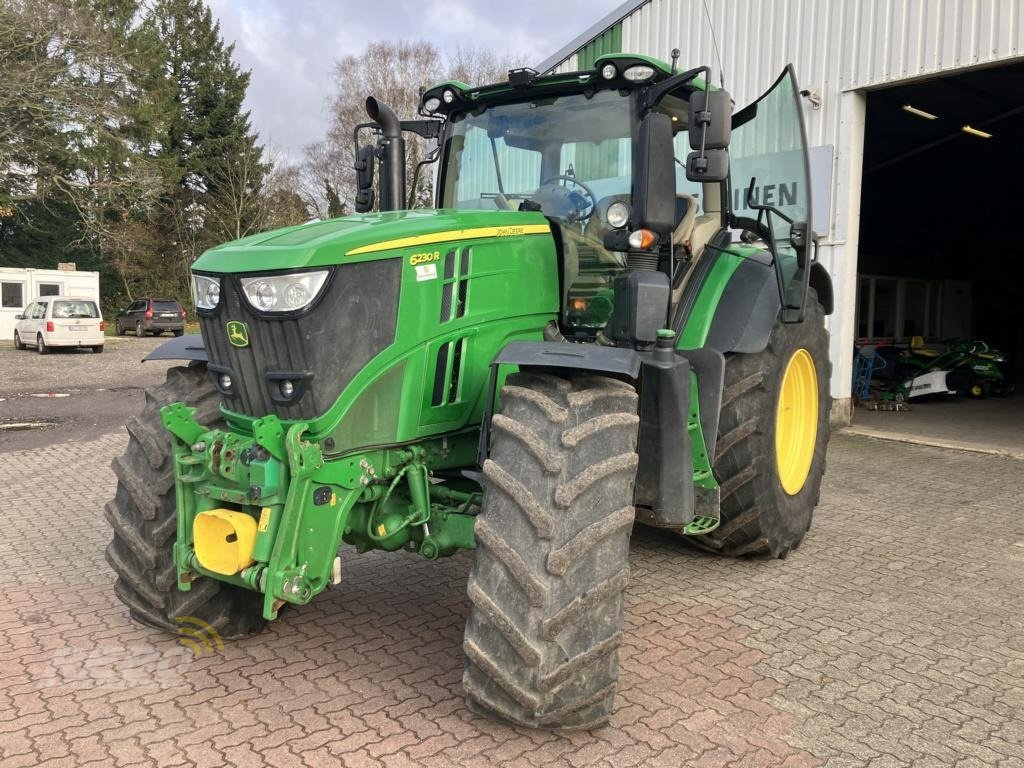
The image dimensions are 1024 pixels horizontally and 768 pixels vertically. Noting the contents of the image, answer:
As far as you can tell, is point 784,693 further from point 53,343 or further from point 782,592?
point 53,343

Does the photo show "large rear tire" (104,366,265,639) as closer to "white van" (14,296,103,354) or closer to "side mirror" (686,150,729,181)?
"side mirror" (686,150,729,181)

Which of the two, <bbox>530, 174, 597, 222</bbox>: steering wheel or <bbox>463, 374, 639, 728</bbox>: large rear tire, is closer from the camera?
<bbox>463, 374, 639, 728</bbox>: large rear tire

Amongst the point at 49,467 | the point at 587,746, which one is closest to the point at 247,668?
the point at 587,746

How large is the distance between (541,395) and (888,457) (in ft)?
22.3

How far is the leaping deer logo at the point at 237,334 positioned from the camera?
324 cm

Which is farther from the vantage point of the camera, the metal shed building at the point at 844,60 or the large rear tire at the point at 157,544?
the metal shed building at the point at 844,60

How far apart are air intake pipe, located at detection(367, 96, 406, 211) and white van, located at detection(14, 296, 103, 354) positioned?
801 inches

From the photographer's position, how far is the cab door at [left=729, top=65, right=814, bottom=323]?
177 inches

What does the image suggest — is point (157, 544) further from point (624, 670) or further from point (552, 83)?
point (552, 83)

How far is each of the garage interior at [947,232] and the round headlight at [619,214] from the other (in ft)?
22.2

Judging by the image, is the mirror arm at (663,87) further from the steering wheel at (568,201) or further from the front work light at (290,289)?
the front work light at (290,289)

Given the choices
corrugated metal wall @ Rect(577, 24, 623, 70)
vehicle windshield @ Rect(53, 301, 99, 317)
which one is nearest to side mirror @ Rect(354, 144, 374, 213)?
corrugated metal wall @ Rect(577, 24, 623, 70)

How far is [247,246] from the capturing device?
10.8ft

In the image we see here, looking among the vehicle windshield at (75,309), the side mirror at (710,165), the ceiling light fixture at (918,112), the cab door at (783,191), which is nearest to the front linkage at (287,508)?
the side mirror at (710,165)
